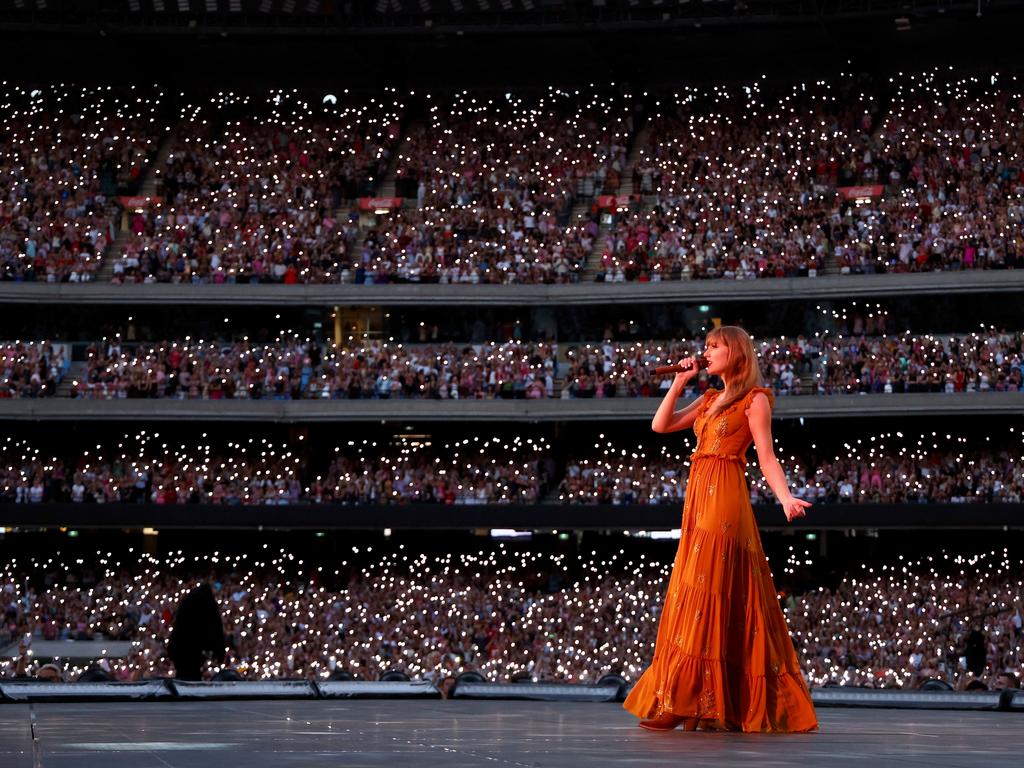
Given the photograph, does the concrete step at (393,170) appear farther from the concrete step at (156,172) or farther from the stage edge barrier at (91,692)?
the stage edge barrier at (91,692)

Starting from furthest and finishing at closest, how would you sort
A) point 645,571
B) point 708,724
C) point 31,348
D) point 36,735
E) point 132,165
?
point 132,165, point 31,348, point 645,571, point 708,724, point 36,735

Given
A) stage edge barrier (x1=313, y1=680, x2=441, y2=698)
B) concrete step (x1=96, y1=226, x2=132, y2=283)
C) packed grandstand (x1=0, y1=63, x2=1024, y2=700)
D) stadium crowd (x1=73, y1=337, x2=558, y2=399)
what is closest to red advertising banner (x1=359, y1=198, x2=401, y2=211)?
packed grandstand (x1=0, y1=63, x2=1024, y2=700)

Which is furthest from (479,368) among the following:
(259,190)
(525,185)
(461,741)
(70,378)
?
(461,741)

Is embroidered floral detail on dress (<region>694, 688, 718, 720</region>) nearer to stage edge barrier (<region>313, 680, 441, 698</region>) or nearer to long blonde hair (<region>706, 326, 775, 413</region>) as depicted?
long blonde hair (<region>706, 326, 775, 413</region>)

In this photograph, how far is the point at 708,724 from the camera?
8312 millimetres

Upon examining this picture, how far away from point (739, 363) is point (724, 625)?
4.93 ft

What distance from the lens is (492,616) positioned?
112 ft

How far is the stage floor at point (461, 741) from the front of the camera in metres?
5.92

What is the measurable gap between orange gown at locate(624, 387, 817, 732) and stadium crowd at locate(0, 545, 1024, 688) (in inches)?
794

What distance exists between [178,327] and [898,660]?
22.7 meters

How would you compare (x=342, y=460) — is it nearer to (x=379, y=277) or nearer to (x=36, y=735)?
(x=379, y=277)

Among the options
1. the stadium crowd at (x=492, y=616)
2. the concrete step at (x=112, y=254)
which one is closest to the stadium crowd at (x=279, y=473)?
the stadium crowd at (x=492, y=616)

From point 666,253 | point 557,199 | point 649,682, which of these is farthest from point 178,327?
point 649,682

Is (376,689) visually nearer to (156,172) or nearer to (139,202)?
(139,202)
